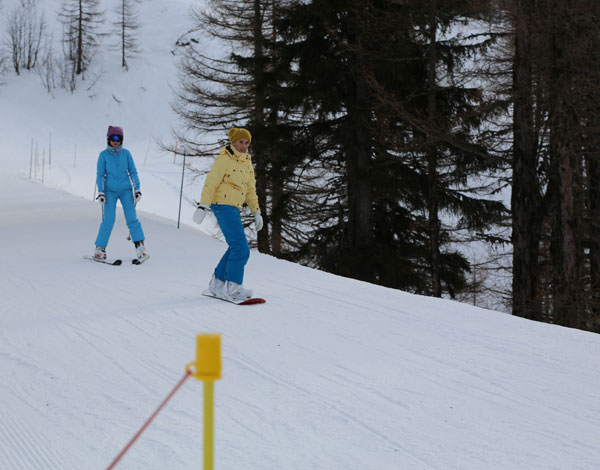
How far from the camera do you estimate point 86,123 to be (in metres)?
51.0

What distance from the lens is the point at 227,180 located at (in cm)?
693

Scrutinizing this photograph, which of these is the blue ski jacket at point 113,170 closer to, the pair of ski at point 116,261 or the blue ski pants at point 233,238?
the pair of ski at point 116,261

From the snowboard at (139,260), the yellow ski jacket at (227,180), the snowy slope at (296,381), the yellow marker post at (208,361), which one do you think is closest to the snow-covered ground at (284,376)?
the snowy slope at (296,381)

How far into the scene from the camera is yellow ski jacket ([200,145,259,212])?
22.4 feet

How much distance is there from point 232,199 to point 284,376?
9.03ft

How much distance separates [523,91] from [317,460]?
1030 cm

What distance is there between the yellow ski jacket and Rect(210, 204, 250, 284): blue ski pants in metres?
0.09

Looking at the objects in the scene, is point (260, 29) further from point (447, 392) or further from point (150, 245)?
point (447, 392)

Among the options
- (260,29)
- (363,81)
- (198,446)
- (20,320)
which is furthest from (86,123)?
(198,446)

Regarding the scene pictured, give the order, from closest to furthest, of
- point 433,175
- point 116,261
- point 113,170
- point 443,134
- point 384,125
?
point 116,261 → point 113,170 → point 443,134 → point 384,125 → point 433,175

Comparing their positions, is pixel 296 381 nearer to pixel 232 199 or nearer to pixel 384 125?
pixel 232 199

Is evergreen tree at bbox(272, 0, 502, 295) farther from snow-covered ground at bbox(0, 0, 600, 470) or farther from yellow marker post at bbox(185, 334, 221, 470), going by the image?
yellow marker post at bbox(185, 334, 221, 470)

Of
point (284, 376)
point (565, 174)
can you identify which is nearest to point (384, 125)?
point (565, 174)

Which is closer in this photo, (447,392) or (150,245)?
(447,392)
